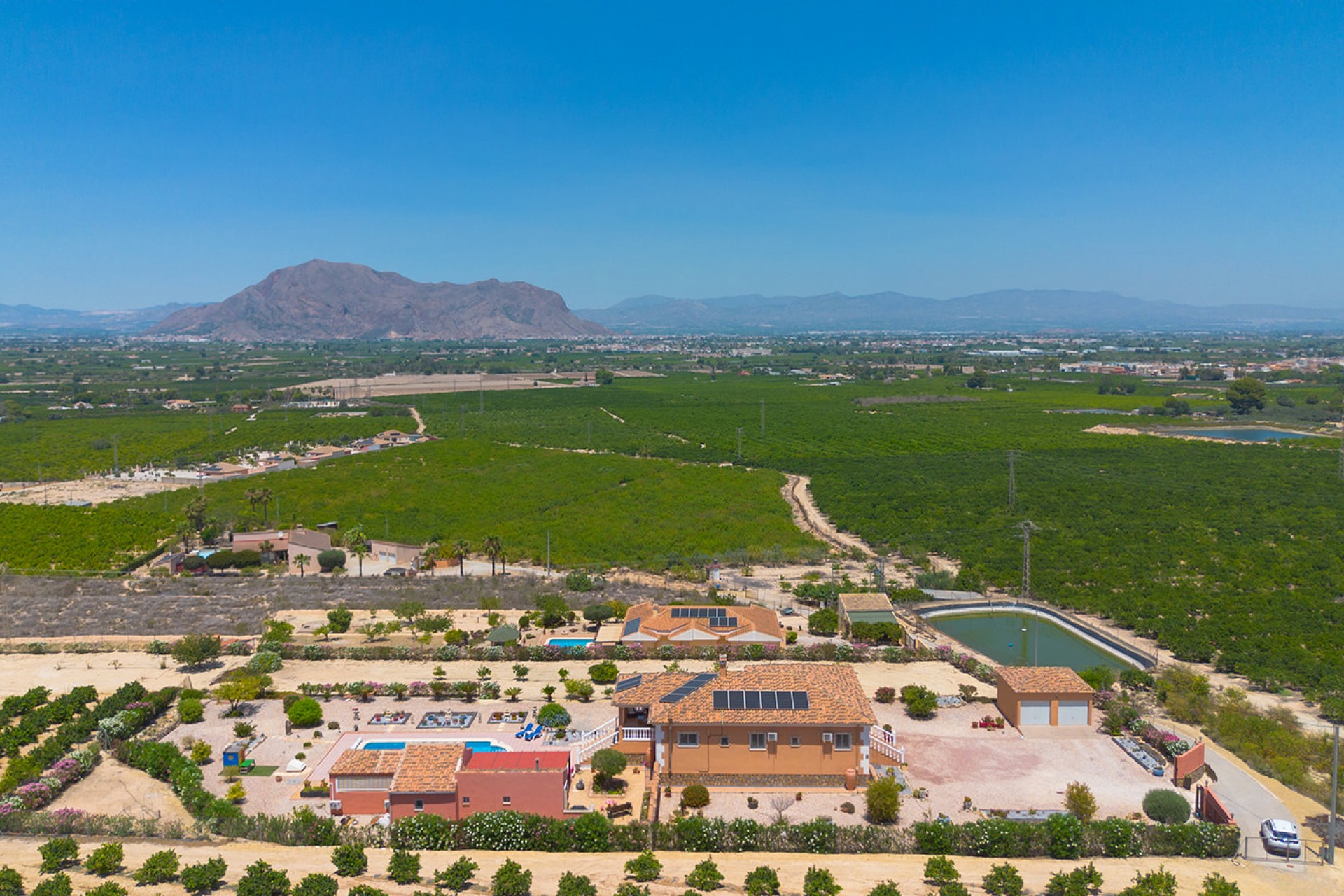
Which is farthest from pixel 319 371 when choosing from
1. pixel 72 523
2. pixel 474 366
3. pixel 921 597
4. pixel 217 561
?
pixel 921 597

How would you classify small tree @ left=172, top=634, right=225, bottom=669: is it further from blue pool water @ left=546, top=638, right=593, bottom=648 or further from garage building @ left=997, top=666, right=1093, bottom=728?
garage building @ left=997, top=666, right=1093, bottom=728

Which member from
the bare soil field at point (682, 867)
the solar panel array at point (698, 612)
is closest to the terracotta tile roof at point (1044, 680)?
the bare soil field at point (682, 867)

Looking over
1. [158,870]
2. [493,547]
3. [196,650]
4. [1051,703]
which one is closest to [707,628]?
[1051,703]

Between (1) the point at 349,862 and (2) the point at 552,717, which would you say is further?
(2) the point at 552,717

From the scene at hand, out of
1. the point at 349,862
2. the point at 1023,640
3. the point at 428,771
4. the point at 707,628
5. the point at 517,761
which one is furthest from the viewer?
the point at 1023,640

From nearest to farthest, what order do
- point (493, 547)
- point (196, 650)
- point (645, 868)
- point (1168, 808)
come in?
point (645, 868), point (1168, 808), point (196, 650), point (493, 547)

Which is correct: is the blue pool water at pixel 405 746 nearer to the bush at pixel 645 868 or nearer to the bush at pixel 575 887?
the bush at pixel 645 868

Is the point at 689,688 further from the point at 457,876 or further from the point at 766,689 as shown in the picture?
the point at 457,876
